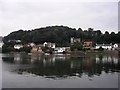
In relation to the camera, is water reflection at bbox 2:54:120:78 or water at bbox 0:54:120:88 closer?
water at bbox 0:54:120:88

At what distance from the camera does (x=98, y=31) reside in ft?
223

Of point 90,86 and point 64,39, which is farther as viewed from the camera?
point 64,39

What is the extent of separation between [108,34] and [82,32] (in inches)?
612

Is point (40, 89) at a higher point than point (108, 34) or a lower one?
lower

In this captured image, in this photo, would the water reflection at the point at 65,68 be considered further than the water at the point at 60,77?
Yes

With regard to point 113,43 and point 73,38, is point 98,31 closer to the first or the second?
point 73,38

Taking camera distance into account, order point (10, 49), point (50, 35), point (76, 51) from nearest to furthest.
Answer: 1. point (76, 51)
2. point (10, 49)
3. point (50, 35)

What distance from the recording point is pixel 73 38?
2468 inches

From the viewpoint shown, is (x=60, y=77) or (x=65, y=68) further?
(x=65, y=68)

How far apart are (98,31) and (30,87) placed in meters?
59.3

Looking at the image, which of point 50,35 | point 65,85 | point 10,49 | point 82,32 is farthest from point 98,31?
point 65,85

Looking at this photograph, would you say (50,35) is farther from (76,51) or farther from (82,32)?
(76,51)

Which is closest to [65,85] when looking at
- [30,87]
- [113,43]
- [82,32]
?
[30,87]

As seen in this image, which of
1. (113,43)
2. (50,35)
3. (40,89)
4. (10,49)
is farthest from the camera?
(50,35)
